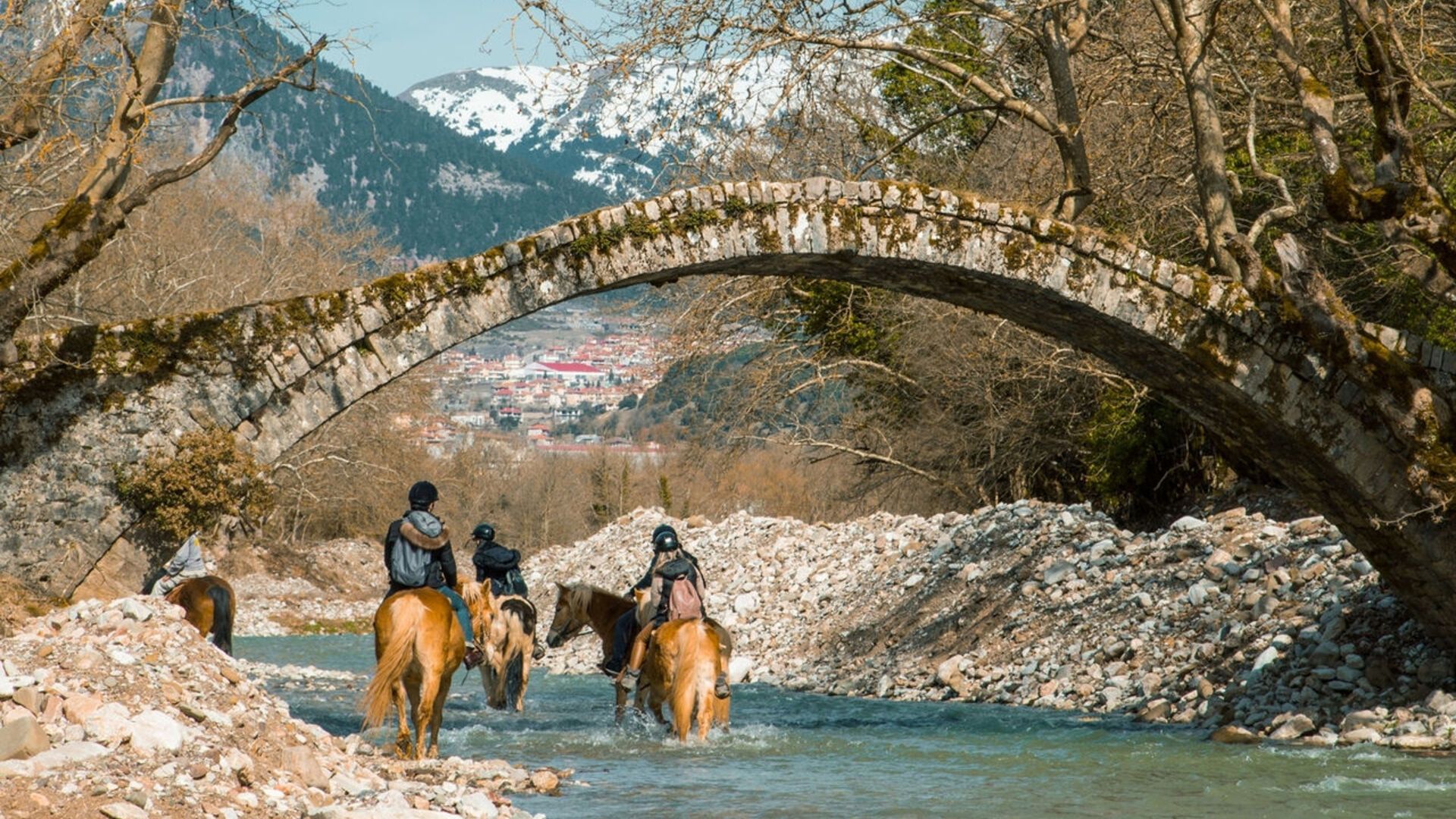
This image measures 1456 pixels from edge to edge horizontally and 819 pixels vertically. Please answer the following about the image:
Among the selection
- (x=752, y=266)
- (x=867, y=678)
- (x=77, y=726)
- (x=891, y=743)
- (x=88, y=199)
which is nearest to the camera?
(x=77, y=726)

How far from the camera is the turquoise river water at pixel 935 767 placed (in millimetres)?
8445

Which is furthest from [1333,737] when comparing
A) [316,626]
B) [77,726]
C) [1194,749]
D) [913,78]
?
[316,626]

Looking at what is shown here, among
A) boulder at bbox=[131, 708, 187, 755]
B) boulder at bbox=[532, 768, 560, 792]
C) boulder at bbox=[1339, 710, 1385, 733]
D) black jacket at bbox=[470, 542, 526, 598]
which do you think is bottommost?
boulder at bbox=[532, 768, 560, 792]

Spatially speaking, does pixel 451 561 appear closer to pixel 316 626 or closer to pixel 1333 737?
pixel 1333 737

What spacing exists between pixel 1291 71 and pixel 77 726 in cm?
893

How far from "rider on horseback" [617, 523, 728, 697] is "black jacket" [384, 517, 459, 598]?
209 centimetres

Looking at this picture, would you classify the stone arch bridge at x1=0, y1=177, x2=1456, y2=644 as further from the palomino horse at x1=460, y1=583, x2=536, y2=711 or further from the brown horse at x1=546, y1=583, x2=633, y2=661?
the brown horse at x1=546, y1=583, x2=633, y2=661

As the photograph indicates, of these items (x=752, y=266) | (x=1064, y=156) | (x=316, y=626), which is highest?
(x=1064, y=156)

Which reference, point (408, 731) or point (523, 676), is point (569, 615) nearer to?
point (523, 676)

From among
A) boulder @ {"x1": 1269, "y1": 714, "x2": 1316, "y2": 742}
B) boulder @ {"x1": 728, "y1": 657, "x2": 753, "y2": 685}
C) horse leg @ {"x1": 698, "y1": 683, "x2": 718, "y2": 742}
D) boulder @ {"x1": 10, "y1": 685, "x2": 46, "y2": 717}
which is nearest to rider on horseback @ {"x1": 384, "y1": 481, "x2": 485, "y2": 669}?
horse leg @ {"x1": 698, "y1": 683, "x2": 718, "y2": 742}

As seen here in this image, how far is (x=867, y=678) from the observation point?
16625 mm

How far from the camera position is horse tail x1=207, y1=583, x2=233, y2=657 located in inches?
504

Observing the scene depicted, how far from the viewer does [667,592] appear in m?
12.4

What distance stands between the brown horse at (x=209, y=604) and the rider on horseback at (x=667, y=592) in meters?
3.52
